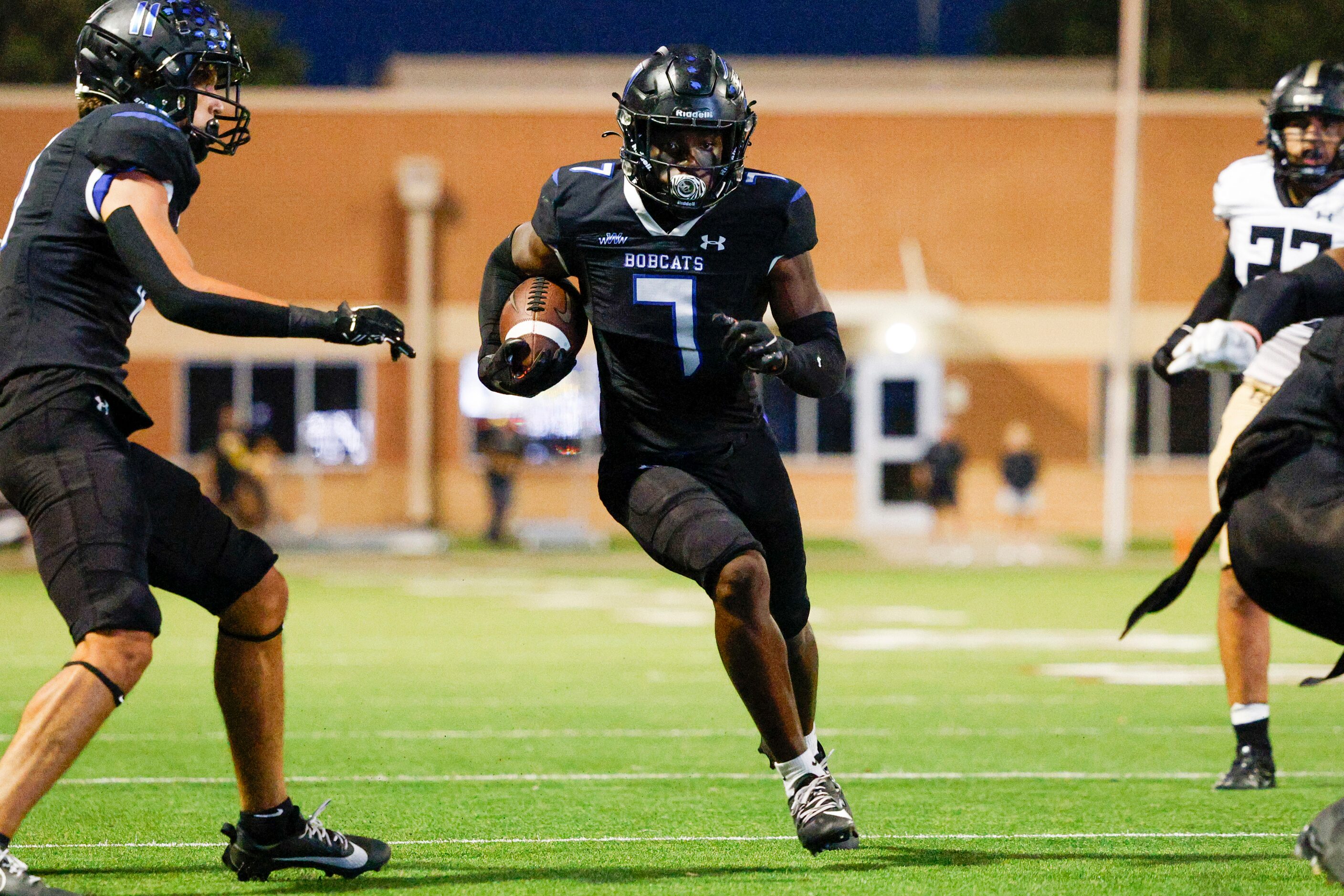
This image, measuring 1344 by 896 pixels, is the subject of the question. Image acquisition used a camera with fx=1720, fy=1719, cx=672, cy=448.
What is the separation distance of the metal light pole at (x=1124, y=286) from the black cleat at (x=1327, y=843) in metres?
→ 17.3

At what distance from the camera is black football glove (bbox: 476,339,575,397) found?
4590 mm

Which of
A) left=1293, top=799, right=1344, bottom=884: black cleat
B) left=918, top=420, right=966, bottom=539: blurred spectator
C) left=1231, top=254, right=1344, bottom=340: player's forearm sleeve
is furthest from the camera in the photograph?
left=918, top=420, right=966, bottom=539: blurred spectator

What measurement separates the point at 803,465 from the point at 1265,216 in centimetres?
1895

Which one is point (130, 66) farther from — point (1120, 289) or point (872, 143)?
point (872, 143)

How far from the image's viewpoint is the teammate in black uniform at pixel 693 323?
14.9 feet

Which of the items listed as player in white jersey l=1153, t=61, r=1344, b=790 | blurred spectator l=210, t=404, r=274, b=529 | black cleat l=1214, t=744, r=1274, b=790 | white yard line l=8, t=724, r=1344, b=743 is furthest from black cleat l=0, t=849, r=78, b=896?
blurred spectator l=210, t=404, r=274, b=529

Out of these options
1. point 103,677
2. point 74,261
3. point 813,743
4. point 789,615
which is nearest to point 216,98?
point 74,261

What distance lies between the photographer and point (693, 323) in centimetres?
465

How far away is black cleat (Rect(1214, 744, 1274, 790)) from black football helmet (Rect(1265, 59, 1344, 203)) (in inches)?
72.8

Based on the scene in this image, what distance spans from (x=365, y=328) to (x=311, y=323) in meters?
0.12

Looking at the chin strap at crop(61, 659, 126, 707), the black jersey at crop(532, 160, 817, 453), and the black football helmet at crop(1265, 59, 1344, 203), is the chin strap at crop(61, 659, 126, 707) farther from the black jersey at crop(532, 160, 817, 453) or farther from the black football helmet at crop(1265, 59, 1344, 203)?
the black football helmet at crop(1265, 59, 1344, 203)

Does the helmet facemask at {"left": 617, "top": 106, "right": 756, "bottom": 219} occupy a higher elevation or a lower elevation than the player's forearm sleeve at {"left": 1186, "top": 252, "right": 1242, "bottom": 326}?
higher

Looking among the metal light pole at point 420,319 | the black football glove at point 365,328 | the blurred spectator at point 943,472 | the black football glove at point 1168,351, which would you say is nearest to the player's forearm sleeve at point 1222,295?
the black football glove at point 1168,351

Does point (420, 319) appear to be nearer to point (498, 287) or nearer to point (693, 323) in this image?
point (498, 287)
